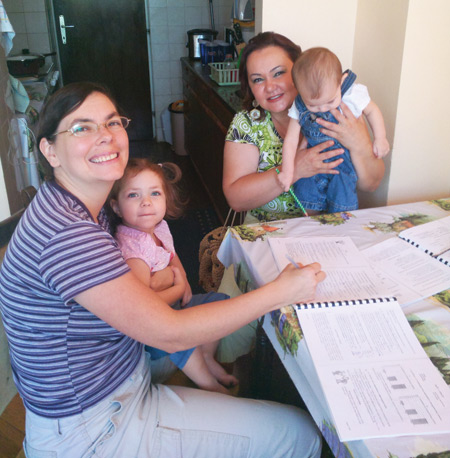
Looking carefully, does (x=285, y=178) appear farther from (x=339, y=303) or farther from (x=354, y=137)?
(x=339, y=303)

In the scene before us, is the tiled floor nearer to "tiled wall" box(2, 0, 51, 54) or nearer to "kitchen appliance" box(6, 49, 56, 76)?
"kitchen appliance" box(6, 49, 56, 76)

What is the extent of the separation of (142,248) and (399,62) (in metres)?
1.18

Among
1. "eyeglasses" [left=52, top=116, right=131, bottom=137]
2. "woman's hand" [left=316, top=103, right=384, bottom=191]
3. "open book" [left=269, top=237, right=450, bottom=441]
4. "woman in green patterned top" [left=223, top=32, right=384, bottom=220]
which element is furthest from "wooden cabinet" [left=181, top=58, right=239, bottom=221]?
"open book" [left=269, top=237, right=450, bottom=441]

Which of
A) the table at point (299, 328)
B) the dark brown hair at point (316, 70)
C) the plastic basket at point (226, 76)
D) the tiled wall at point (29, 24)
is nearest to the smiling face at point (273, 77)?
the dark brown hair at point (316, 70)

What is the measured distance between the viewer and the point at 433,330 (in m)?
0.99

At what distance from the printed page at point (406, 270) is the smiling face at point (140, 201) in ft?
2.12

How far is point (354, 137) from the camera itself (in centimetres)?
155

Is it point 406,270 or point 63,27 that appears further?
point 63,27

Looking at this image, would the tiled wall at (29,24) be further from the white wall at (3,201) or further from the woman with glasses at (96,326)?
the woman with glasses at (96,326)

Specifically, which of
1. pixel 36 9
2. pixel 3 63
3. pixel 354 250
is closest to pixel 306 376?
pixel 354 250

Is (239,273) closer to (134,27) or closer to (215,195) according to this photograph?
(215,195)

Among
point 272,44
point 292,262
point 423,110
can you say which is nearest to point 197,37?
point 272,44

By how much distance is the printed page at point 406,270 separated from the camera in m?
1.11

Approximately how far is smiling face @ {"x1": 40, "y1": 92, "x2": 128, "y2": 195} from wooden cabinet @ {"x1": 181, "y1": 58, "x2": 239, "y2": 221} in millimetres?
1504
